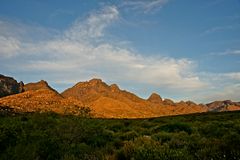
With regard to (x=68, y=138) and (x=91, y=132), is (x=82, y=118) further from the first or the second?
(x=68, y=138)

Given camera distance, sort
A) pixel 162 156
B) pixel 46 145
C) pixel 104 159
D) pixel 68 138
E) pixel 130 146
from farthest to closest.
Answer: pixel 68 138 < pixel 46 145 < pixel 130 146 < pixel 104 159 < pixel 162 156

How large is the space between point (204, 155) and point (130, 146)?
9.95 ft

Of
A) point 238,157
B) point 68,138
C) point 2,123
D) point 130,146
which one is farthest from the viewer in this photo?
point 2,123

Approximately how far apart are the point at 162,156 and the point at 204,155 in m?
1.28

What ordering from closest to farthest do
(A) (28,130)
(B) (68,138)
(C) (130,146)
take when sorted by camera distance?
(C) (130,146)
(B) (68,138)
(A) (28,130)

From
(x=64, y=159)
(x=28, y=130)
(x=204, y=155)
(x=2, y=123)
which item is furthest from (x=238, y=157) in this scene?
(x=2, y=123)

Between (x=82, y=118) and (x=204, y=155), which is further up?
(x=82, y=118)

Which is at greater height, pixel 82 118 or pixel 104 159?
pixel 82 118

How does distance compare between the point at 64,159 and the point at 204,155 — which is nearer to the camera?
the point at 204,155

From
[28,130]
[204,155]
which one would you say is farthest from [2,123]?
[204,155]

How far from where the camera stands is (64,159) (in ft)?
36.8

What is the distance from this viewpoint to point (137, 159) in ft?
34.4

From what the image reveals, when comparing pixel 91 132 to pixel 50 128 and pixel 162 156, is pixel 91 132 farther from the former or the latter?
pixel 162 156

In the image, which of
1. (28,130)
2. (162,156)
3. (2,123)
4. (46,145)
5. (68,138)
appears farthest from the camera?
(2,123)
